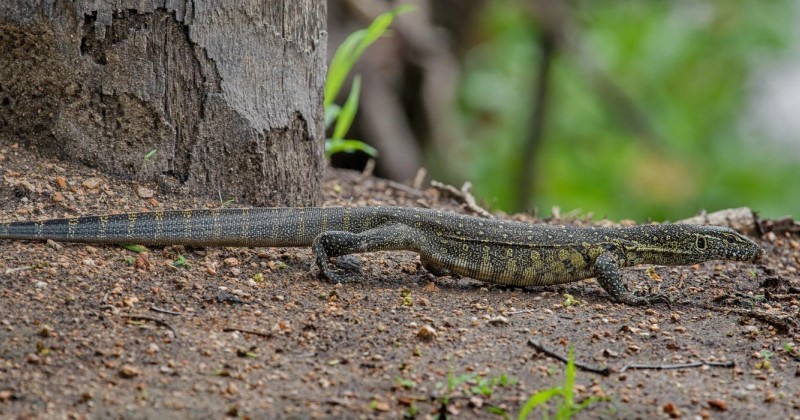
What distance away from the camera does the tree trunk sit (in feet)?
20.9

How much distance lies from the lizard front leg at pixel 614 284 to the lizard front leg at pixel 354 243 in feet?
4.40

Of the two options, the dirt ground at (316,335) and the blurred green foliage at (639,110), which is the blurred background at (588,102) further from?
the dirt ground at (316,335)

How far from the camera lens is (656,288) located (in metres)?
6.81

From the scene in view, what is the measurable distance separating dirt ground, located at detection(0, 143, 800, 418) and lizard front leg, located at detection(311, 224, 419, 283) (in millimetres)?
167

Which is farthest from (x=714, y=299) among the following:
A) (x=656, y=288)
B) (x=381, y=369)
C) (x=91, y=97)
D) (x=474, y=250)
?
(x=91, y=97)

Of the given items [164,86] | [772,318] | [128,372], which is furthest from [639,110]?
[128,372]

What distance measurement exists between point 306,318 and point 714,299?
9.92ft

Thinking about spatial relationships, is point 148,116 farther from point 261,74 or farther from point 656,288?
point 656,288

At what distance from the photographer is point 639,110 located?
1506cm

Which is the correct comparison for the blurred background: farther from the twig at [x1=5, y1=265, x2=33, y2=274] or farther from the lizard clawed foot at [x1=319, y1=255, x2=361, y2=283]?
the twig at [x1=5, y1=265, x2=33, y2=274]

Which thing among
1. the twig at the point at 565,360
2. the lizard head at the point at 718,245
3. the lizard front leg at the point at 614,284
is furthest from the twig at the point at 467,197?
the twig at the point at 565,360

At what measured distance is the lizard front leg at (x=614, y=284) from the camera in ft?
20.8

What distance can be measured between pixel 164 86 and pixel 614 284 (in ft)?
11.6

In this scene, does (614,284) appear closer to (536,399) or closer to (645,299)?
(645,299)
